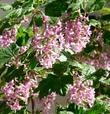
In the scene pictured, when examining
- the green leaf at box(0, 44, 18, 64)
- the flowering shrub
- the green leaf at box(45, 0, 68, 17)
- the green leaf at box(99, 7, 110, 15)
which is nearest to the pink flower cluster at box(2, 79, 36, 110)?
the flowering shrub

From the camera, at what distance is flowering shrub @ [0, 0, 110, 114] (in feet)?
3.69

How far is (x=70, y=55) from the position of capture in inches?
51.3

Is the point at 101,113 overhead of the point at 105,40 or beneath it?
beneath

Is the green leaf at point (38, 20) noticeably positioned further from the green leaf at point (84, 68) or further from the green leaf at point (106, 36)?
the green leaf at point (106, 36)

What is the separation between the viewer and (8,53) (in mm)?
1152

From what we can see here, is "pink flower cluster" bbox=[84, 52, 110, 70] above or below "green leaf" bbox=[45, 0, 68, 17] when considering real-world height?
below

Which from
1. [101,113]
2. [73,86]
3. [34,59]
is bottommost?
[101,113]

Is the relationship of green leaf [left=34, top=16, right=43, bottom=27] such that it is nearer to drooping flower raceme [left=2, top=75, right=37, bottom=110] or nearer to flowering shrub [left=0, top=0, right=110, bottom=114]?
flowering shrub [left=0, top=0, right=110, bottom=114]

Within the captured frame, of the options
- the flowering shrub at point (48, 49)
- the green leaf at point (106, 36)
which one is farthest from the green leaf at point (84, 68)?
the green leaf at point (106, 36)

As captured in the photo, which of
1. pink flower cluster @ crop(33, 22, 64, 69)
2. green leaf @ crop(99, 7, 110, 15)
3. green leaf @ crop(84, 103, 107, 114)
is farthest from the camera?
green leaf @ crop(84, 103, 107, 114)

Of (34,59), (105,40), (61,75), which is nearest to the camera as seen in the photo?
(34,59)

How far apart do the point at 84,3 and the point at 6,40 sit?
9.9 inches

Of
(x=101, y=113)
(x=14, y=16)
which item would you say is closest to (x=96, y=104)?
(x=101, y=113)

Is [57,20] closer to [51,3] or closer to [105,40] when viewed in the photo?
[51,3]
